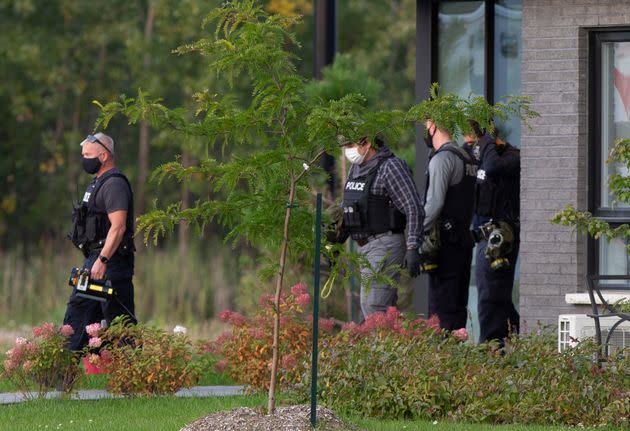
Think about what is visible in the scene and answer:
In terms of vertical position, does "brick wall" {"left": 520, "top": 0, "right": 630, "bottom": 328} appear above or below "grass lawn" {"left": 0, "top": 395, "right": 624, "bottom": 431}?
above

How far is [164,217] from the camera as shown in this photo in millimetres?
8805

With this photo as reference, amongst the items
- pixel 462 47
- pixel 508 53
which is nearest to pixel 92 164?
pixel 462 47

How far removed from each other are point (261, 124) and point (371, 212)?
313cm

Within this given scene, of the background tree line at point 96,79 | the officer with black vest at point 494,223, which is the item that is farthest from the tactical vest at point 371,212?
the background tree line at point 96,79

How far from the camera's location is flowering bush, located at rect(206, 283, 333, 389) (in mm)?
11219

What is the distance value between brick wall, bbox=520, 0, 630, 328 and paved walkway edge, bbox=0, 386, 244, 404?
2.50 meters

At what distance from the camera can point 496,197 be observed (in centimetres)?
1270

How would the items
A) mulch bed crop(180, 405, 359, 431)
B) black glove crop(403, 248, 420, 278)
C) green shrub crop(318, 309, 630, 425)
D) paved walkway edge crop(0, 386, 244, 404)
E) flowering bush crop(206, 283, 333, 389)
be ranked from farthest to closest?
black glove crop(403, 248, 420, 278), flowering bush crop(206, 283, 333, 389), paved walkway edge crop(0, 386, 244, 404), green shrub crop(318, 309, 630, 425), mulch bed crop(180, 405, 359, 431)

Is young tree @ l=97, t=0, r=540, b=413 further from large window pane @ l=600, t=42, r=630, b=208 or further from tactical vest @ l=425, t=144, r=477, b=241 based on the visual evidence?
large window pane @ l=600, t=42, r=630, b=208

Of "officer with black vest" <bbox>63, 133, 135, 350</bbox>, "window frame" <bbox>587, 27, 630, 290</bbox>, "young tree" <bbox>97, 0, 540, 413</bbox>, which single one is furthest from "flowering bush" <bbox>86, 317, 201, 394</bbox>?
"window frame" <bbox>587, 27, 630, 290</bbox>

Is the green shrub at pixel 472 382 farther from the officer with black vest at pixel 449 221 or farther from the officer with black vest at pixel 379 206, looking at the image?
the officer with black vest at pixel 449 221

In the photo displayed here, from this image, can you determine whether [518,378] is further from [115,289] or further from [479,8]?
[479,8]

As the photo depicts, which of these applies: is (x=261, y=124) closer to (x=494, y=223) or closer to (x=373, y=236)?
(x=373, y=236)

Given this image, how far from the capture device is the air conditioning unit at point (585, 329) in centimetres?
1143
